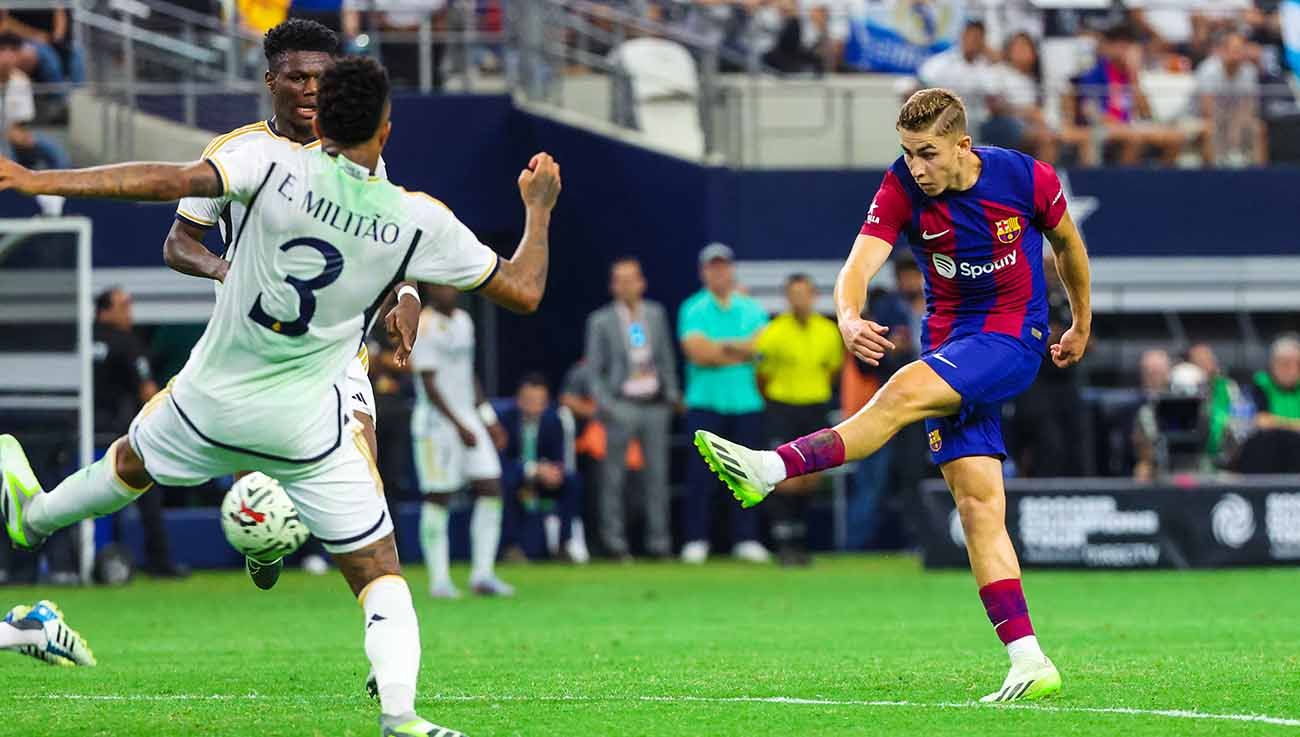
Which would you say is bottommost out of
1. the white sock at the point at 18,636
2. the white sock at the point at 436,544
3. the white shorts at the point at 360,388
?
the white sock at the point at 436,544

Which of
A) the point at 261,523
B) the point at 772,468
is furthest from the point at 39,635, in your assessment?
the point at 772,468

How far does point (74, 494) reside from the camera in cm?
786

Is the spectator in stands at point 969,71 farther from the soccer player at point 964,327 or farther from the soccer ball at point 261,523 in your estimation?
the soccer ball at point 261,523

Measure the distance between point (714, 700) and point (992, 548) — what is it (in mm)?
1281

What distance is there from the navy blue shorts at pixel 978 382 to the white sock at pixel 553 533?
11.9 metres

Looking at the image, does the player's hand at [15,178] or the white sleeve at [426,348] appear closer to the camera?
the player's hand at [15,178]

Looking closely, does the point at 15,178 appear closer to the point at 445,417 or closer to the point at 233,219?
the point at 233,219

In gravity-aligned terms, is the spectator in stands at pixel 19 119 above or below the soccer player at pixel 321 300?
above

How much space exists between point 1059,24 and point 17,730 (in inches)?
702

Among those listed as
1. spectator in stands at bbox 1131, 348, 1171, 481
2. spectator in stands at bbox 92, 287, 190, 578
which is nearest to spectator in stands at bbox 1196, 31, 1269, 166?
spectator in stands at bbox 1131, 348, 1171, 481

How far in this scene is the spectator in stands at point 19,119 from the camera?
19188 mm

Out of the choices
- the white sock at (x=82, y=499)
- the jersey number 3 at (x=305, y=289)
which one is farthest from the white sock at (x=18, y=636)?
the jersey number 3 at (x=305, y=289)

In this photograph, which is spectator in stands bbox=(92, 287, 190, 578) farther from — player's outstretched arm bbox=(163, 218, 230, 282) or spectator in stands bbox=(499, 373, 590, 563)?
player's outstretched arm bbox=(163, 218, 230, 282)

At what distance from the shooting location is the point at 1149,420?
63.2 ft
